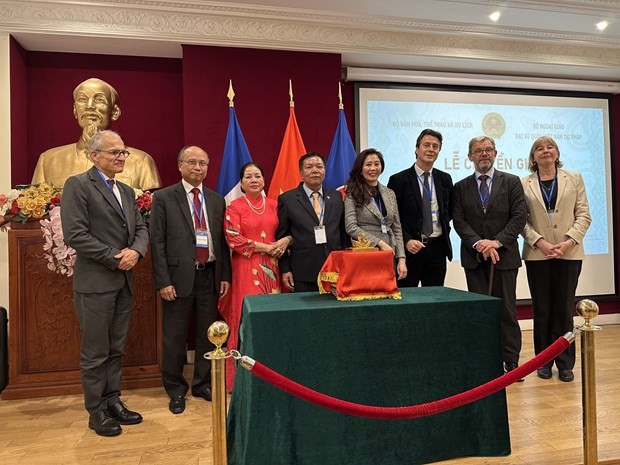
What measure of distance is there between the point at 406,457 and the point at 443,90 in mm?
4065

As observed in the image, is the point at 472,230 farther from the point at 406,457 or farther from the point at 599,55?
the point at 599,55

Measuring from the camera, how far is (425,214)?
10.4ft

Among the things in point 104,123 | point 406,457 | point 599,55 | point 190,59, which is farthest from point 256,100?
point 599,55

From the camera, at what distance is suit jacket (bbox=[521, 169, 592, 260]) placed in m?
3.21

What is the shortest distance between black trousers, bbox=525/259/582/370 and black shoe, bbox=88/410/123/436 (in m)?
2.86

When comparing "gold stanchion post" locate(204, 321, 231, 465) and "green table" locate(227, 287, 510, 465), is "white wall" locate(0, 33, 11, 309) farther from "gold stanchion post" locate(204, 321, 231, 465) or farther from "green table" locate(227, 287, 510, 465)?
"gold stanchion post" locate(204, 321, 231, 465)

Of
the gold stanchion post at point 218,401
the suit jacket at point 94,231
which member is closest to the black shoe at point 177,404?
the suit jacket at point 94,231

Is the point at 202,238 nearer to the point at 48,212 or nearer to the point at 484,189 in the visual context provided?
the point at 48,212

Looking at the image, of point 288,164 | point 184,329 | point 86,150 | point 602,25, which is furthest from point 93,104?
point 602,25

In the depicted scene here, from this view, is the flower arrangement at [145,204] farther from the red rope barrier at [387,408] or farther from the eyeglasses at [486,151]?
the eyeglasses at [486,151]

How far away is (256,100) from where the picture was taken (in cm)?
418

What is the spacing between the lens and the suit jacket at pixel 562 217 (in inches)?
127

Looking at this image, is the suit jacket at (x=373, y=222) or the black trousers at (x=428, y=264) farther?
the black trousers at (x=428, y=264)

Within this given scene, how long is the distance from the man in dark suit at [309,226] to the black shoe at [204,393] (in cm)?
87
